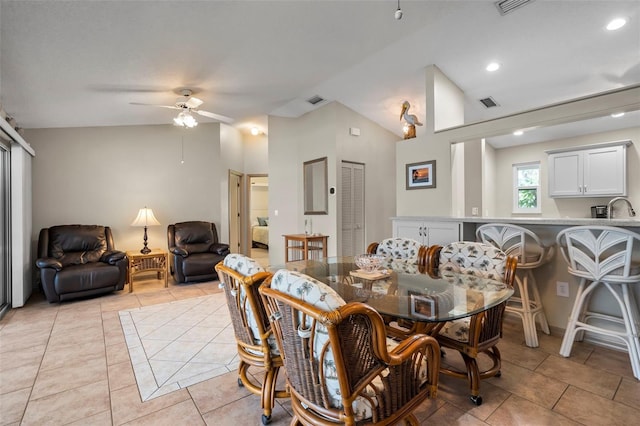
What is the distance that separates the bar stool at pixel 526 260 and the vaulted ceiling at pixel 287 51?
6.85ft

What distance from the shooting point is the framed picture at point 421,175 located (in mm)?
3773

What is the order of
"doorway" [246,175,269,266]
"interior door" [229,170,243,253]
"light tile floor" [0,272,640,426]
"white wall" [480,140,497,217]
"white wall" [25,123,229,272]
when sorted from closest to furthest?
"light tile floor" [0,272,640,426], "white wall" [25,123,229,272], "white wall" [480,140,497,217], "interior door" [229,170,243,253], "doorway" [246,175,269,266]

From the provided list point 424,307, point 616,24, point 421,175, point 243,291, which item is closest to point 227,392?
point 243,291

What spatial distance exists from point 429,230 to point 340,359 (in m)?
2.88

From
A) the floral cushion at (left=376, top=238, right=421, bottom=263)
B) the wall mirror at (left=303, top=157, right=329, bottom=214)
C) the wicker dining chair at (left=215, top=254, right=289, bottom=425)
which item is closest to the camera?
the wicker dining chair at (left=215, top=254, right=289, bottom=425)

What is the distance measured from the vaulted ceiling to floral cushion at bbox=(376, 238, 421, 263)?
2.19 m

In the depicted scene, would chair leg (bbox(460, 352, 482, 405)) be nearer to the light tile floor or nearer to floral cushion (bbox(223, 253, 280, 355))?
the light tile floor

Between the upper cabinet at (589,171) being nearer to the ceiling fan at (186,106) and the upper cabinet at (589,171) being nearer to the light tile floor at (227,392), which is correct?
the light tile floor at (227,392)

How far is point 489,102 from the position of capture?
462 centimetres

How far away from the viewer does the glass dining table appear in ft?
4.75

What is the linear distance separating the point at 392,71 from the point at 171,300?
4.27 metres

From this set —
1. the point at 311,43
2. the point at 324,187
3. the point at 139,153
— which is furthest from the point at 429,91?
the point at 139,153

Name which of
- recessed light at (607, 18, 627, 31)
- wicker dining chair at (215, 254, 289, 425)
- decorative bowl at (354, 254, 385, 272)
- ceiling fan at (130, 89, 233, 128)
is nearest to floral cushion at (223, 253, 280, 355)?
wicker dining chair at (215, 254, 289, 425)

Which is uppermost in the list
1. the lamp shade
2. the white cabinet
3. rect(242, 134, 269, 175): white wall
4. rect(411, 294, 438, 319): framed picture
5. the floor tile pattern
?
rect(242, 134, 269, 175): white wall
